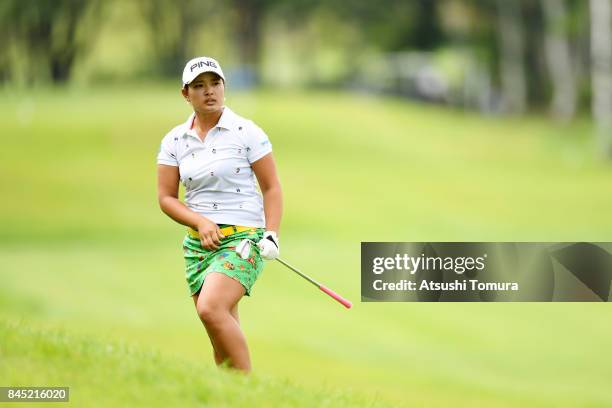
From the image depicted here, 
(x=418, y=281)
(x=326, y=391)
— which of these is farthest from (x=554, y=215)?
(x=326, y=391)

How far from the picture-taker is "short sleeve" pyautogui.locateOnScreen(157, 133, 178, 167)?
23.8ft

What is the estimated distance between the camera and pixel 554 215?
115ft

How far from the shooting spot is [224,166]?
23.3ft

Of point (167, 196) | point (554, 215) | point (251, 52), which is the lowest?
point (167, 196)

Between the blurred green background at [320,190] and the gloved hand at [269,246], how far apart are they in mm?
698

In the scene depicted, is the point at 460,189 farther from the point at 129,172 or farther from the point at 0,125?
the point at 0,125

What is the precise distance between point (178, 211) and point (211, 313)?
67 centimetres

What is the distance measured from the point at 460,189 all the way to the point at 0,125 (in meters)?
15.3

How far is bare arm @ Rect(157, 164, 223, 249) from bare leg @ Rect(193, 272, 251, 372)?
0.21 meters

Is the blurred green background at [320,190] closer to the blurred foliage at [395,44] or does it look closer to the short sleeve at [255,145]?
the blurred foliage at [395,44]

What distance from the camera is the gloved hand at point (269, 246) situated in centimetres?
695

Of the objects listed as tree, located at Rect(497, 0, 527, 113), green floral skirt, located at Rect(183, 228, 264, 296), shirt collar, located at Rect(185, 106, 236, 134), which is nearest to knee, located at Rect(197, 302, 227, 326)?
green floral skirt, located at Rect(183, 228, 264, 296)

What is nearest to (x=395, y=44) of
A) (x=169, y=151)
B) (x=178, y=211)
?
(x=169, y=151)

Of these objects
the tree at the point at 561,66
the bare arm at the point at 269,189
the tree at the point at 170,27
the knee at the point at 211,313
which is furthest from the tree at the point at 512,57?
the knee at the point at 211,313
